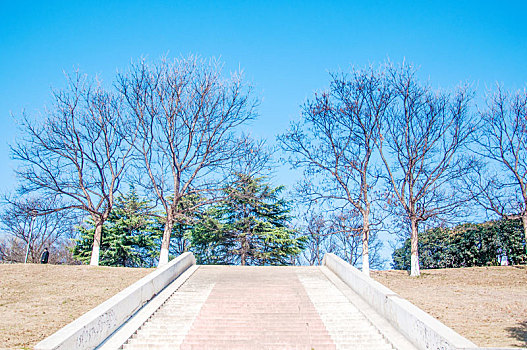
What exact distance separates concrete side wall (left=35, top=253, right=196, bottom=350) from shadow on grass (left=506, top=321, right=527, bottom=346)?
7.69 metres

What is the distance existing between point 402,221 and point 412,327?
13879mm

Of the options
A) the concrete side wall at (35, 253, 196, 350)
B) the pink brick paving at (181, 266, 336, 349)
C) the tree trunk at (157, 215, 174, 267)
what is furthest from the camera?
the tree trunk at (157, 215, 174, 267)

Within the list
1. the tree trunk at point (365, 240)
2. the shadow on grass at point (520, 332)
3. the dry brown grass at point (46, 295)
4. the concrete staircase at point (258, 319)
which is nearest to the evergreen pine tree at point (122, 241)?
the dry brown grass at point (46, 295)

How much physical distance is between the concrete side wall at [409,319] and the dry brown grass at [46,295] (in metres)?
7.00

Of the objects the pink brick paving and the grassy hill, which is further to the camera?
the grassy hill

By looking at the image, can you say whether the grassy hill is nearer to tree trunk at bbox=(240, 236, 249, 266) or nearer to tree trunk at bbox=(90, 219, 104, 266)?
tree trunk at bbox=(90, 219, 104, 266)

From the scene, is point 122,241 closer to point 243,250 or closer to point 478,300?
point 243,250

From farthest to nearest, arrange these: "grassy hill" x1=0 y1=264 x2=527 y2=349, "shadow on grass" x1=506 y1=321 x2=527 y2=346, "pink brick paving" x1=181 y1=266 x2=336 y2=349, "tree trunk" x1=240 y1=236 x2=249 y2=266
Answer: "tree trunk" x1=240 y1=236 x2=249 y2=266 < "grassy hill" x1=0 y1=264 x2=527 y2=349 < "pink brick paving" x1=181 y1=266 x2=336 y2=349 < "shadow on grass" x1=506 y1=321 x2=527 y2=346

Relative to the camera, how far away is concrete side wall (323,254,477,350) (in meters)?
6.86

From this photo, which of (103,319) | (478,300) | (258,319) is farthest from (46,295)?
(478,300)

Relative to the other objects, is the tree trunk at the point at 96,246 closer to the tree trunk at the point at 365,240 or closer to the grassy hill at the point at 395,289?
the grassy hill at the point at 395,289

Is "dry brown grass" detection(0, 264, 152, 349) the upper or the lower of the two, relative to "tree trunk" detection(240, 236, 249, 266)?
lower

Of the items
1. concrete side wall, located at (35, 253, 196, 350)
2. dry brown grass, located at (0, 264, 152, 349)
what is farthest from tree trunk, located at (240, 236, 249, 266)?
concrete side wall, located at (35, 253, 196, 350)

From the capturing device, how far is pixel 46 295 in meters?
12.6
